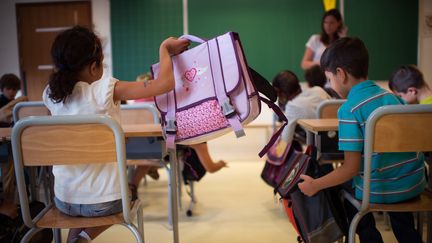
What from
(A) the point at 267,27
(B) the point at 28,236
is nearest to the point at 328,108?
(B) the point at 28,236

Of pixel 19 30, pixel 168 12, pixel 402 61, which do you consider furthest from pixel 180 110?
pixel 19 30

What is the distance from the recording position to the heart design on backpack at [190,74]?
1.38 m

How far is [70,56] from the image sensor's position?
1339 millimetres

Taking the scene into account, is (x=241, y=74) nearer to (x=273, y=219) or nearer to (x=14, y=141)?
(x=14, y=141)

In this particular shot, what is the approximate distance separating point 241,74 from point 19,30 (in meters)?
4.80

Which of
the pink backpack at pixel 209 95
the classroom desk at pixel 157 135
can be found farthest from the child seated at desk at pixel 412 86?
the classroom desk at pixel 157 135

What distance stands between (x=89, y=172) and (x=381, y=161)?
1012 millimetres

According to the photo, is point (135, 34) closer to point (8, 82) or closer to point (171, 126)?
point (8, 82)

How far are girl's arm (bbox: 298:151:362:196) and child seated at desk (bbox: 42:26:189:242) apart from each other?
24.7 inches

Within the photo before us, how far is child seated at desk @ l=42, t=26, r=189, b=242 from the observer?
127 centimetres

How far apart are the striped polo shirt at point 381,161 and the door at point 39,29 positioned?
14.4 feet

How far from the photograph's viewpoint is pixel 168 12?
470 centimetres

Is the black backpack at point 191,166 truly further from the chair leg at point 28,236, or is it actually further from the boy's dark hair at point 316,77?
the chair leg at point 28,236

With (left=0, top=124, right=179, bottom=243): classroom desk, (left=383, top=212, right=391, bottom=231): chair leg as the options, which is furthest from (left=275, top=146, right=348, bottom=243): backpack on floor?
(left=383, top=212, right=391, bottom=231): chair leg
